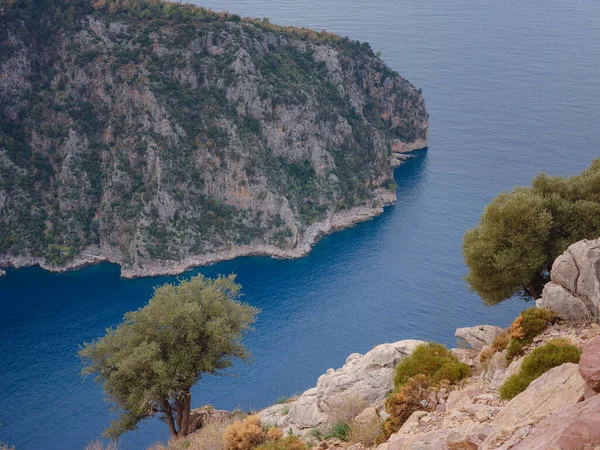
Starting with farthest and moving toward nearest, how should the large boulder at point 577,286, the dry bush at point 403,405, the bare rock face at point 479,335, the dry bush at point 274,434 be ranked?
the bare rock face at point 479,335, the dry bush at point 274,434, the large boulder at point 577,286, the dry bush at point 403,405

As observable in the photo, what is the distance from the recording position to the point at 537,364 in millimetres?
19922

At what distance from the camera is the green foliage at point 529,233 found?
33875 millimetres

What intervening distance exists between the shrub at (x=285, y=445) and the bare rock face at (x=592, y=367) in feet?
41.8

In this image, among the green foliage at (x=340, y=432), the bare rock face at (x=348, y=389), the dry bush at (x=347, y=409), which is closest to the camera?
the green foliage at (x=340, y=432)

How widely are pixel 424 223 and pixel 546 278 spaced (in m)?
78.4

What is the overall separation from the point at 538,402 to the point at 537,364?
359cm

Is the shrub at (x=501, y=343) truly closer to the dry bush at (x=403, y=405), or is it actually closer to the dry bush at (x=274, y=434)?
the dry bush at (x=403, y=405)


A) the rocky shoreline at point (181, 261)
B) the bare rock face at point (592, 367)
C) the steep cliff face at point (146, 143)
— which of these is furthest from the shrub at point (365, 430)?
the steep cliff face at point (146, 143)

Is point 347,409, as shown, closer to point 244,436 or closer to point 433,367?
point 433,367

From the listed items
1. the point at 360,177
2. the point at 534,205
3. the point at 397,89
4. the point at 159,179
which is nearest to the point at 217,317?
the point at 534,205

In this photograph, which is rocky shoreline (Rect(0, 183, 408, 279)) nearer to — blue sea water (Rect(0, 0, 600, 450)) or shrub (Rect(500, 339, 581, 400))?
blue sea water (Rect(0, 0, 600, 450))

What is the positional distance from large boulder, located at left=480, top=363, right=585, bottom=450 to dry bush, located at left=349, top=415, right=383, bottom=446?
7501mm

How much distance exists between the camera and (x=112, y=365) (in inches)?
1515

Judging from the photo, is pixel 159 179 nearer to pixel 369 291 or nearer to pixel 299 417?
pixel 369 291
